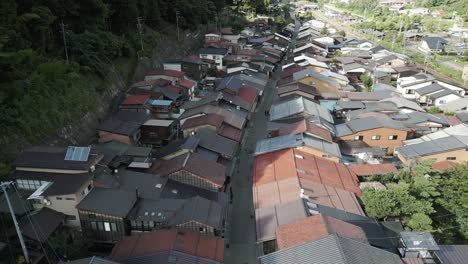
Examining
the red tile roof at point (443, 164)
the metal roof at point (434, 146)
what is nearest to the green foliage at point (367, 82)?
the metal roof at point (434, 146)

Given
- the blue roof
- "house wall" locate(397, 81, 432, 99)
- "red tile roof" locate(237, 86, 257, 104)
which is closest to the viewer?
the blue roof

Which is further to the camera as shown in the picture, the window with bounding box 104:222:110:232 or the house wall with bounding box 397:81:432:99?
the house wall with bounding box 397:81:432:99

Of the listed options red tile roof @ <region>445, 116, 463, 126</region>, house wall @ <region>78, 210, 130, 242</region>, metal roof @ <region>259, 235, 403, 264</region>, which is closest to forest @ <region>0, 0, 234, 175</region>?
house wall @ <region>78, 210, 130, 242</region>

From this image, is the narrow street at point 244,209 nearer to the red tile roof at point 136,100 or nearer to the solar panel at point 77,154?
the solar panel at point 77,154

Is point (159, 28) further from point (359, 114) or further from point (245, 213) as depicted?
point (245, 213)

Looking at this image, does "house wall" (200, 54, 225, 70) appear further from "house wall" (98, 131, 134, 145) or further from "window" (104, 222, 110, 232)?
"window" (104, 222, 110, 232)

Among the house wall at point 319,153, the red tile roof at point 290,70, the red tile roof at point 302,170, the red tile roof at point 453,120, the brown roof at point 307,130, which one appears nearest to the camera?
the red tile roof at point 302,170
